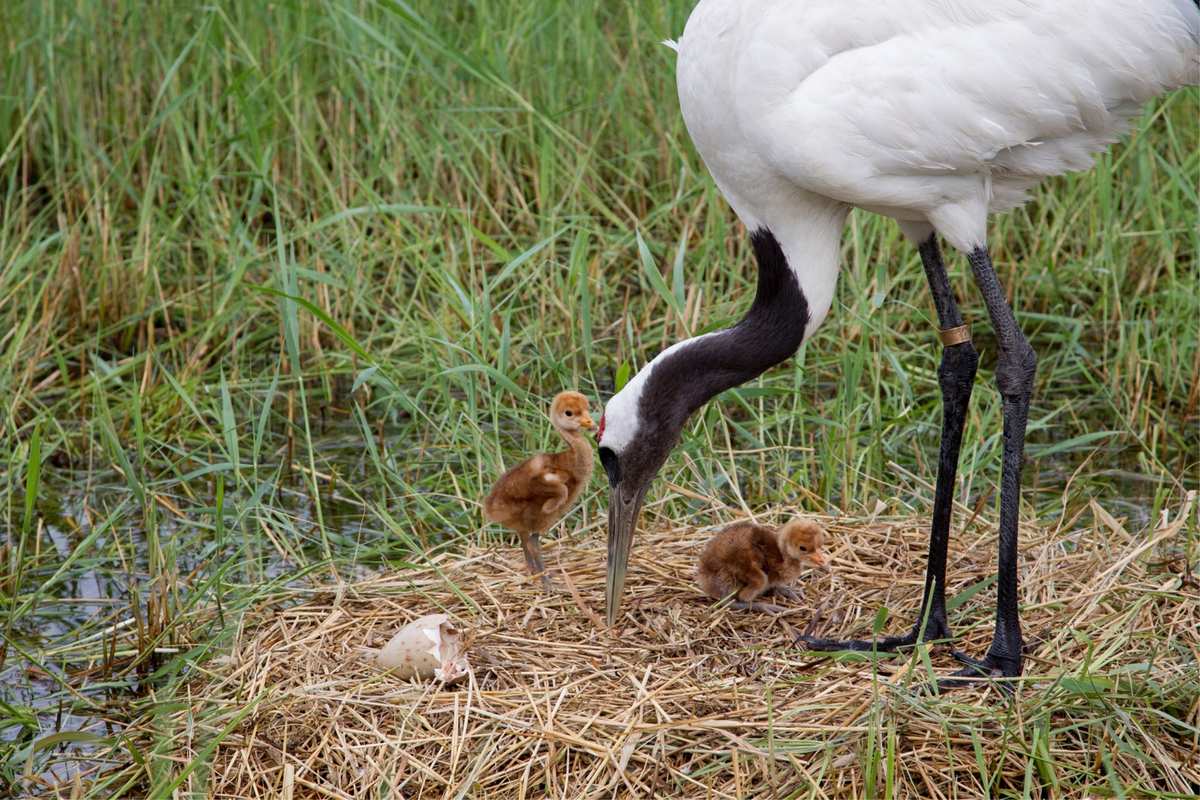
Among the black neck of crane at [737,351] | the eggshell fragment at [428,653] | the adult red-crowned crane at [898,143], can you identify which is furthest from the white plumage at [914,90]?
the eggshell fragment at [428,653]

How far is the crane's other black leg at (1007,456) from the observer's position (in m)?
4.33

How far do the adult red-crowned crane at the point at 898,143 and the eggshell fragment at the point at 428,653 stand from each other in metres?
0.50

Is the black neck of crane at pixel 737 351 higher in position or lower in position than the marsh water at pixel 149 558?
higher

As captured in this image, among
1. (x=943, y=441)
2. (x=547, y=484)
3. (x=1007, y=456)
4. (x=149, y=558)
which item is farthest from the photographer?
(x=149, y=558)

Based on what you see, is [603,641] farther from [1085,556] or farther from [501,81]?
[501,81]

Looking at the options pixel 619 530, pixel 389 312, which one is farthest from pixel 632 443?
pixel 389 312

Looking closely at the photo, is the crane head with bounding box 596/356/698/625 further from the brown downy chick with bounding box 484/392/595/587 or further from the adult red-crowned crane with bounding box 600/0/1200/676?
the brown downy chick with bounding box 484/392/595/587

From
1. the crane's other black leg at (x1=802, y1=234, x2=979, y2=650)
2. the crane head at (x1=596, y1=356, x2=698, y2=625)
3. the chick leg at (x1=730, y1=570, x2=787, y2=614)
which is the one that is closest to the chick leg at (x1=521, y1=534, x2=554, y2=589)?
the crane head at (x1=596, y1=356, x2=698, y2=625)

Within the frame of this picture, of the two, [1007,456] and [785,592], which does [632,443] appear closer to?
[785,592]

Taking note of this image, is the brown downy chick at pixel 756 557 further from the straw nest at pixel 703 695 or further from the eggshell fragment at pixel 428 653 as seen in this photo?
the eggshell fragment at pixel 428 653

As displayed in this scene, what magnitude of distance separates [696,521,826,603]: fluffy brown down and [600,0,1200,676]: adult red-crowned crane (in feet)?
0.75

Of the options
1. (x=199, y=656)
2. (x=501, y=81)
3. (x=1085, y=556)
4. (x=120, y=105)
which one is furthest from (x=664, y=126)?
(x=199, y=656)

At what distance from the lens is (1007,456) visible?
4465 millimetres

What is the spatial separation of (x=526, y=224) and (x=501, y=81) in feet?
3.06
